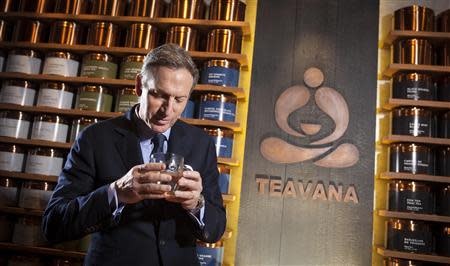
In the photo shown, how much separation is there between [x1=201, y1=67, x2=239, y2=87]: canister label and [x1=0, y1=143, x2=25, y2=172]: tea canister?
1033 millimetres

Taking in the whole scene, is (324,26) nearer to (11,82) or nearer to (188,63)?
(188,63)

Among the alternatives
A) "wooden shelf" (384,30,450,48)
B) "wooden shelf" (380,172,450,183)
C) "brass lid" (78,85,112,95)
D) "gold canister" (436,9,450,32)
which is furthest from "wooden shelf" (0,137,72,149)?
"gold canister" (436,9,450,32)

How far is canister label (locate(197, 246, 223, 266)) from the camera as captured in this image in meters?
1.83

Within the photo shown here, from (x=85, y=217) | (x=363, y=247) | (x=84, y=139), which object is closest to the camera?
(x=85, y=217)

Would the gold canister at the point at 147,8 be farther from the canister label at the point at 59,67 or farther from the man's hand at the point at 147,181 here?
the man's hand at the point at 147,181

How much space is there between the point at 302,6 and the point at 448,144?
3.44 feet

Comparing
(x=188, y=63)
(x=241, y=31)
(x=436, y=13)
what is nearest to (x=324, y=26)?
(x=241, y=31)

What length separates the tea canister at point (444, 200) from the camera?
1828mm

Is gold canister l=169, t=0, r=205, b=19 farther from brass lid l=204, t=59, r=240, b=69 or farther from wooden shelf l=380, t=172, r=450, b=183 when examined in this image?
wooden shelf l=380, t=172, r=450, b=183

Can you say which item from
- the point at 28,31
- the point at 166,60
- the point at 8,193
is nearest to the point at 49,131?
the point at 8,193

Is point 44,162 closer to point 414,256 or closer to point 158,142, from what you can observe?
point 158,142

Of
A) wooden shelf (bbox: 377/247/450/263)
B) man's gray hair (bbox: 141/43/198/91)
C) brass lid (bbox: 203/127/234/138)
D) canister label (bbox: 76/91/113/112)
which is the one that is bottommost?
wooden shelf (bbox: 377/247/450/263)

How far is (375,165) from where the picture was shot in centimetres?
210

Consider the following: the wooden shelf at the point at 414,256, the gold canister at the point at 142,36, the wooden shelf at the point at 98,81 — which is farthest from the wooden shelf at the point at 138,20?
the wooden shelf at the point at 414,256
